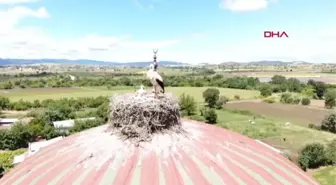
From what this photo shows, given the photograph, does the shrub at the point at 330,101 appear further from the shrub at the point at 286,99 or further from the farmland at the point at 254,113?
the shrub at the point at 286,99

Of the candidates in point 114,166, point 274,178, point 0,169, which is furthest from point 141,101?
point 0,169

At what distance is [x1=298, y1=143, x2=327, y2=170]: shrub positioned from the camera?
42.4m

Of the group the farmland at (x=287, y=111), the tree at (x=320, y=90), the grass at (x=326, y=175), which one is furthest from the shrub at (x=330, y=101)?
the grass at (x=326, y=175)

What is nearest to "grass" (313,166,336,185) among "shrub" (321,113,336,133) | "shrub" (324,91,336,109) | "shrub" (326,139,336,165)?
"shrub" (326,139,336,165)

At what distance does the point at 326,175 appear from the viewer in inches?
1570

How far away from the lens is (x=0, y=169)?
34906 millimetres

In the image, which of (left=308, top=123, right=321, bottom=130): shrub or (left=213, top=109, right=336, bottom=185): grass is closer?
(left=213, top=109, right=336, bottom=185): grass

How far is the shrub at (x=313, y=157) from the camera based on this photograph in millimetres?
42406

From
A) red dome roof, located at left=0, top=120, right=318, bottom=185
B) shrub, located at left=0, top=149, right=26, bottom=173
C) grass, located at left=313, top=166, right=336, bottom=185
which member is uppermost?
red dome roof, located at left=0, top=120, right=318, bottom=185

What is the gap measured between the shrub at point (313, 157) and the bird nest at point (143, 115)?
37.0m

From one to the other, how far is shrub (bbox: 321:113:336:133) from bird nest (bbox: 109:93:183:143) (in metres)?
56.8

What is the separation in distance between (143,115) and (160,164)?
98cm

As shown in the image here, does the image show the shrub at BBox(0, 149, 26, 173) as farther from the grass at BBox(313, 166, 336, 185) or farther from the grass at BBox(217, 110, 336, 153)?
the grass at BBox(217, 110, 336, 153)

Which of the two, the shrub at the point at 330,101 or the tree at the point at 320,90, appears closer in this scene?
the shrub at the point at 330,101
